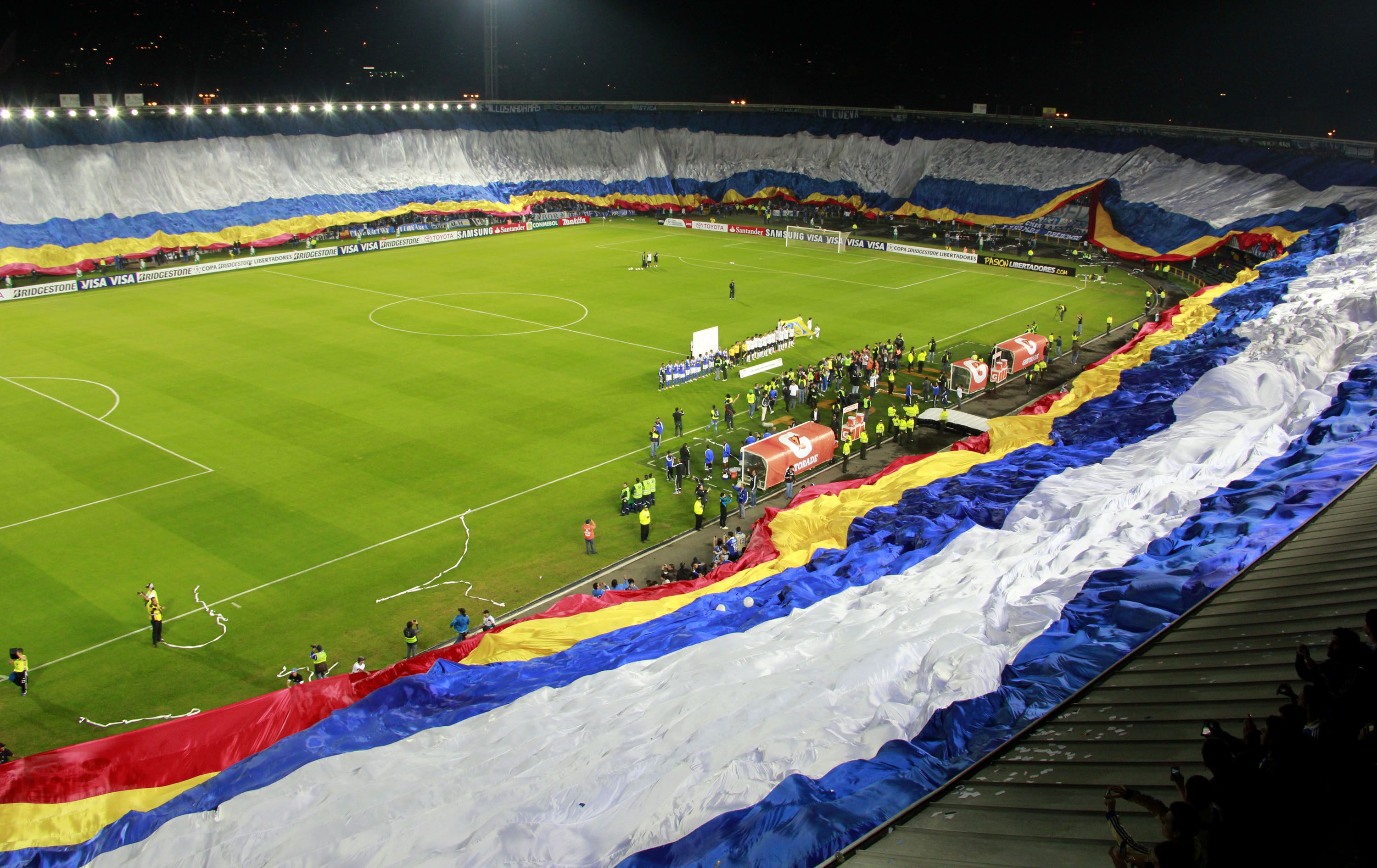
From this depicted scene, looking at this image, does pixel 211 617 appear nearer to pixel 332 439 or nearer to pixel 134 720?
pixel 134 720

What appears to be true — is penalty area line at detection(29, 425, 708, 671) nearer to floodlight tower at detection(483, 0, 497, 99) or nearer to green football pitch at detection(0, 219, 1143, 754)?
green football pitch at detection(0, 219, 1143, 754)

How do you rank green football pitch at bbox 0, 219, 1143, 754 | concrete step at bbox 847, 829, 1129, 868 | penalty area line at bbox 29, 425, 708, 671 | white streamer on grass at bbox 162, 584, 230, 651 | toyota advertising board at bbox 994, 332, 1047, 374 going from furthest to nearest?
toyota advertising board at bbox 994, 332, 1047, 374 < green football pitch at bbox 0, 219, 1143, 754 < white streamer on grass at bbox 162, 584, 230, 651 < penalty area line at bbox 29, 425, 708, 671 < concrete step at bbox 847, 829, 1129, 868

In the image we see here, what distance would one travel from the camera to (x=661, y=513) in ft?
90.8

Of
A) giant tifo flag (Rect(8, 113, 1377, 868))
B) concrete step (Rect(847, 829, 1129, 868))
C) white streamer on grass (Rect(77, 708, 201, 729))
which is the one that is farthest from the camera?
white streamer on grass (Rect(77, 708, 201, 729))

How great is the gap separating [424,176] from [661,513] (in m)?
64.7

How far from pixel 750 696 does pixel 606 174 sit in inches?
3373

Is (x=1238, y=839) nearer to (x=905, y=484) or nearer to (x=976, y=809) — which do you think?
(x=976, y=809)

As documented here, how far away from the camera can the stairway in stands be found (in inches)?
291

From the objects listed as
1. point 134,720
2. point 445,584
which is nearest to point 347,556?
point 445,584

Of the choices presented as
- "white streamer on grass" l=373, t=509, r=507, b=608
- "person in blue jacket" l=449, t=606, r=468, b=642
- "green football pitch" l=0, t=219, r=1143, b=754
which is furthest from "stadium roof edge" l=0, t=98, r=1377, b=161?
"person in blue jacket" l=449, t=606, r=468, b=642

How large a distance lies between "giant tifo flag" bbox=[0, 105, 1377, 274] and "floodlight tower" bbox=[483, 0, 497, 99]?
2.67m

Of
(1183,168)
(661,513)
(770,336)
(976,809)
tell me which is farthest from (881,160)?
(976,809)

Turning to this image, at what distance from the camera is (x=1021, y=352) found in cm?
4059

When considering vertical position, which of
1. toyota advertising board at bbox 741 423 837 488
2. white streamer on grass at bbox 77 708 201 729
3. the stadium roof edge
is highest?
the stadium roof edge
